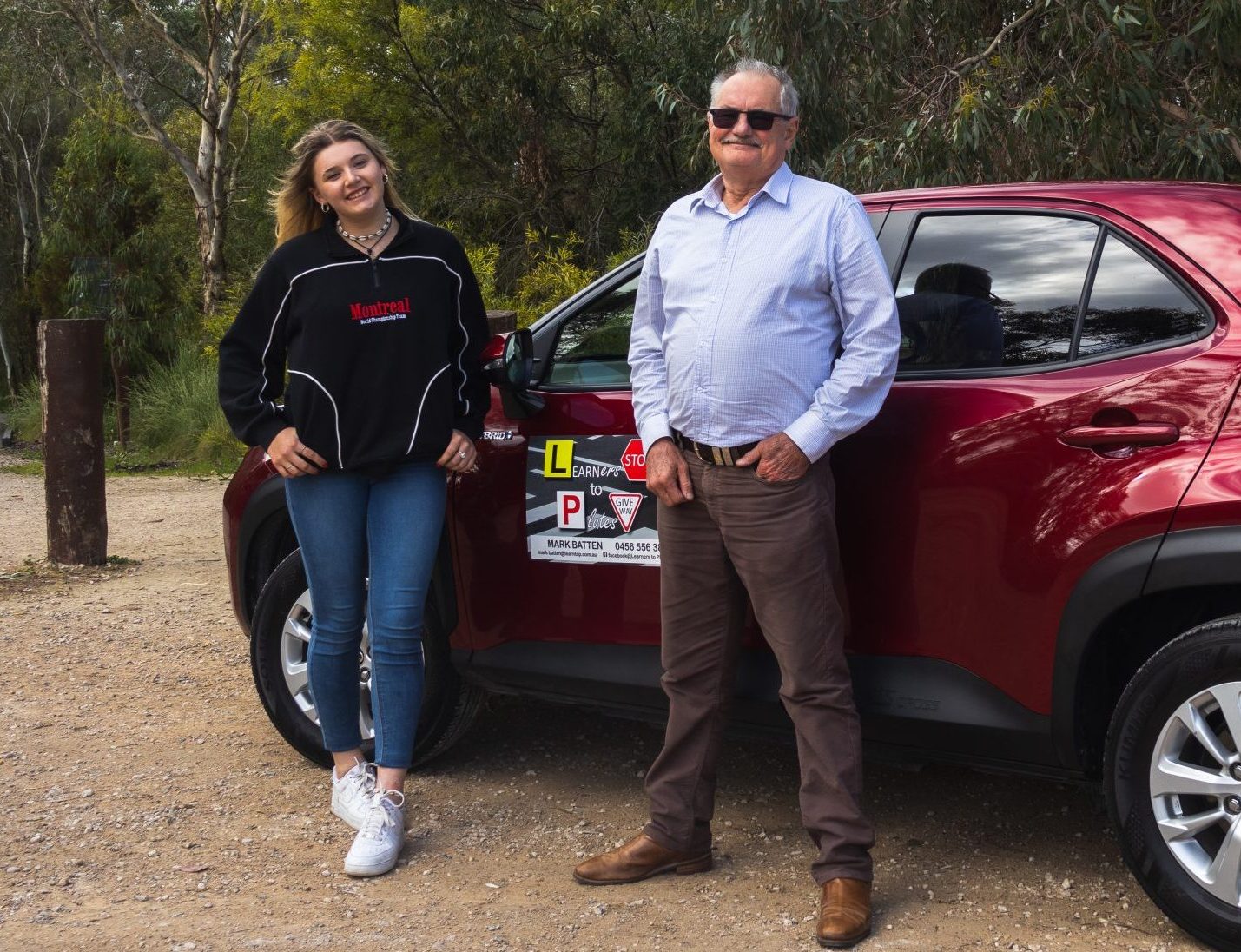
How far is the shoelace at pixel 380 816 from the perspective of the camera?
3.81m

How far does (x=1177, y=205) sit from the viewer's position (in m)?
3.22

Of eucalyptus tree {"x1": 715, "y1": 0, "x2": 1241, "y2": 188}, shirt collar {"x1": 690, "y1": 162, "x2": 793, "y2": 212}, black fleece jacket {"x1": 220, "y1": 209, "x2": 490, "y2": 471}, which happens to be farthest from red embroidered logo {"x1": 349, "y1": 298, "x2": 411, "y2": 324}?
eucalyptus tree {"x1": 715, "y1": 0, "x2": 1241, "y2": 188}

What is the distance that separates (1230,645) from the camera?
2932mm

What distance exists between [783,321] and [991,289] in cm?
54

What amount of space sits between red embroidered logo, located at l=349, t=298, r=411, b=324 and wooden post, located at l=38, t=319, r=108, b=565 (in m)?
4.53

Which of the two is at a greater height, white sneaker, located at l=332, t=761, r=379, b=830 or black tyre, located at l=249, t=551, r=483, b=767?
black tyre, located at l=249, t=551, r=483, b=767

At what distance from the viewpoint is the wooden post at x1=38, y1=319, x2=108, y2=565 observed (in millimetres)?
7715

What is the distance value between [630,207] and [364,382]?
14.6 meters

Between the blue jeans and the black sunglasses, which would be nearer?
the black sunglasses

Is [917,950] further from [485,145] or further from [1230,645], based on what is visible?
[485,145]

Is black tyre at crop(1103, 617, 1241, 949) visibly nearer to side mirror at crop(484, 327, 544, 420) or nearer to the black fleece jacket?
side mirror at crop(484, 327, 544, 420)

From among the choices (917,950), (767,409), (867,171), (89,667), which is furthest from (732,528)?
(867,171)

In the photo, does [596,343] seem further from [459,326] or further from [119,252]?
[119,252]

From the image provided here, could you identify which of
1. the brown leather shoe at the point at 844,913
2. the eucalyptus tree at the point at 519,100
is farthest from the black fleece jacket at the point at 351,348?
the eucalyptus tree at the point at 519,100
